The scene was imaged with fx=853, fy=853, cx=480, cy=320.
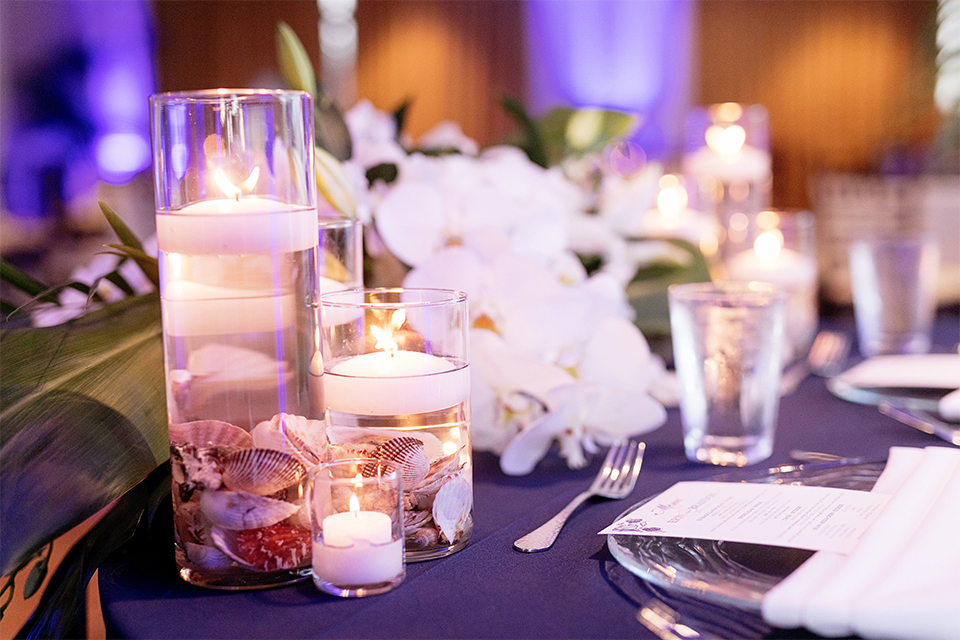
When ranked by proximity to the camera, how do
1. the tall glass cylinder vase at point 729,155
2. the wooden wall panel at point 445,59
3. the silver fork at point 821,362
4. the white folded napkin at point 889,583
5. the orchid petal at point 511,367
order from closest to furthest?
the white folded napkin at point 889,583, the orchid petal at point 511,367, the silver fork at point 821,362, the tall glass cylinder vase at point 729,155, the wooden wall panel at point 445,59

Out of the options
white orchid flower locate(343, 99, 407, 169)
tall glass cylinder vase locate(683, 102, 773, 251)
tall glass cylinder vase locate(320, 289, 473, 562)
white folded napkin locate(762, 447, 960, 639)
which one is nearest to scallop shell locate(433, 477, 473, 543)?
tall glass cylinder vase locate(320, 289, 473, 562)

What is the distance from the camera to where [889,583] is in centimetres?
44

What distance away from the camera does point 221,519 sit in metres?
0.52

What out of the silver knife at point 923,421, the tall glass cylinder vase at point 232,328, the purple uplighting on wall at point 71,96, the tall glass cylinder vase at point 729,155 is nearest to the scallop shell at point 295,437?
the tall glass cylinder vase at point 232,328

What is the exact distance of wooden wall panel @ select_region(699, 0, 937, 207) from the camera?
6.72 meters

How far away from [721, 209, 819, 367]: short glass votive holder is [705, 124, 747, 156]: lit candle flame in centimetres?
43

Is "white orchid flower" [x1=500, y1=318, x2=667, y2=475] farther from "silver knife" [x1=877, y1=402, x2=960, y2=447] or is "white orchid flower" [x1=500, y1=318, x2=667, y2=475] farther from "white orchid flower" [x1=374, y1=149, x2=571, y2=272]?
"silver knife" [x1=877, y1=402, x2=960, y2=447]

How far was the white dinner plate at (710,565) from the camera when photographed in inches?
18.3

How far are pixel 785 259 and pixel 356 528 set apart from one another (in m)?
1.16

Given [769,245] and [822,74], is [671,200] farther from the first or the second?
[822,74]

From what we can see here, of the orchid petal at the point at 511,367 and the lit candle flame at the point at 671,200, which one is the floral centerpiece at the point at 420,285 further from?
the lit candle flame at the point at 671,200

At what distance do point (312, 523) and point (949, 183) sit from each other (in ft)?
20.8

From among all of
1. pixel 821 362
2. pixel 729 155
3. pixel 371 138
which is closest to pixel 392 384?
pixel 371 138

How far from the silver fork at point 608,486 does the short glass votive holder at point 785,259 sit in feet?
2.36
